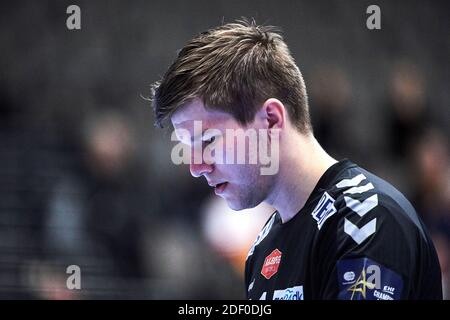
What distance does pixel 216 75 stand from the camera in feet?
7.73

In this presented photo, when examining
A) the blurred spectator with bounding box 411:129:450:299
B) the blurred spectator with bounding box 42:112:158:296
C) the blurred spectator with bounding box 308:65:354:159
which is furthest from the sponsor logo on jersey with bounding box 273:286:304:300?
the blurred spectator with bounding box 308:65:354:159

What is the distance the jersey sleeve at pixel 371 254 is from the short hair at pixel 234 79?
0.48 meters

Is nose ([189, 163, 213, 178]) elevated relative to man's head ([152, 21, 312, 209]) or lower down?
lower down

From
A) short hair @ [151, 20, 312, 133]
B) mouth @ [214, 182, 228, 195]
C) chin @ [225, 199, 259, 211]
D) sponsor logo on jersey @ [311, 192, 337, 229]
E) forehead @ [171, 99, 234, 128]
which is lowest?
chin @ [225, 199, 259, 211]

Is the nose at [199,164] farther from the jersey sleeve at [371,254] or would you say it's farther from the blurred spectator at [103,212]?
the blurred spectator at [103,212]

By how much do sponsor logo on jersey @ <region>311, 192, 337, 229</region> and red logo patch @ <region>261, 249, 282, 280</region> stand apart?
0.85 feet

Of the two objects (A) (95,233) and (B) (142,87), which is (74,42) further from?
(A) (95,233)

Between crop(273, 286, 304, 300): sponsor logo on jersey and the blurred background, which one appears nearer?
crop(273, 286, 304, 300): sponsor logo on jersey

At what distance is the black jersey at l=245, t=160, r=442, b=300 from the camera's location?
1880mm

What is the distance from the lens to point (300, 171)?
2.36m

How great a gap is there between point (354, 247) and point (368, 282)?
110 mm

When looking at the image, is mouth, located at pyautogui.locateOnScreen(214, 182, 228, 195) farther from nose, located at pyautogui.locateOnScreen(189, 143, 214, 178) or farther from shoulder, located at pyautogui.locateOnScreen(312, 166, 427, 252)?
shoulder, located at pyautogui.locateOnScreen(312, 166, 427, 252)

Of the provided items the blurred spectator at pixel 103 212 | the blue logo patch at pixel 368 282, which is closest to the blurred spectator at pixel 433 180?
the blurred spectator at pixel 103 212

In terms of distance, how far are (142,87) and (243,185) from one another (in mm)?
5218
